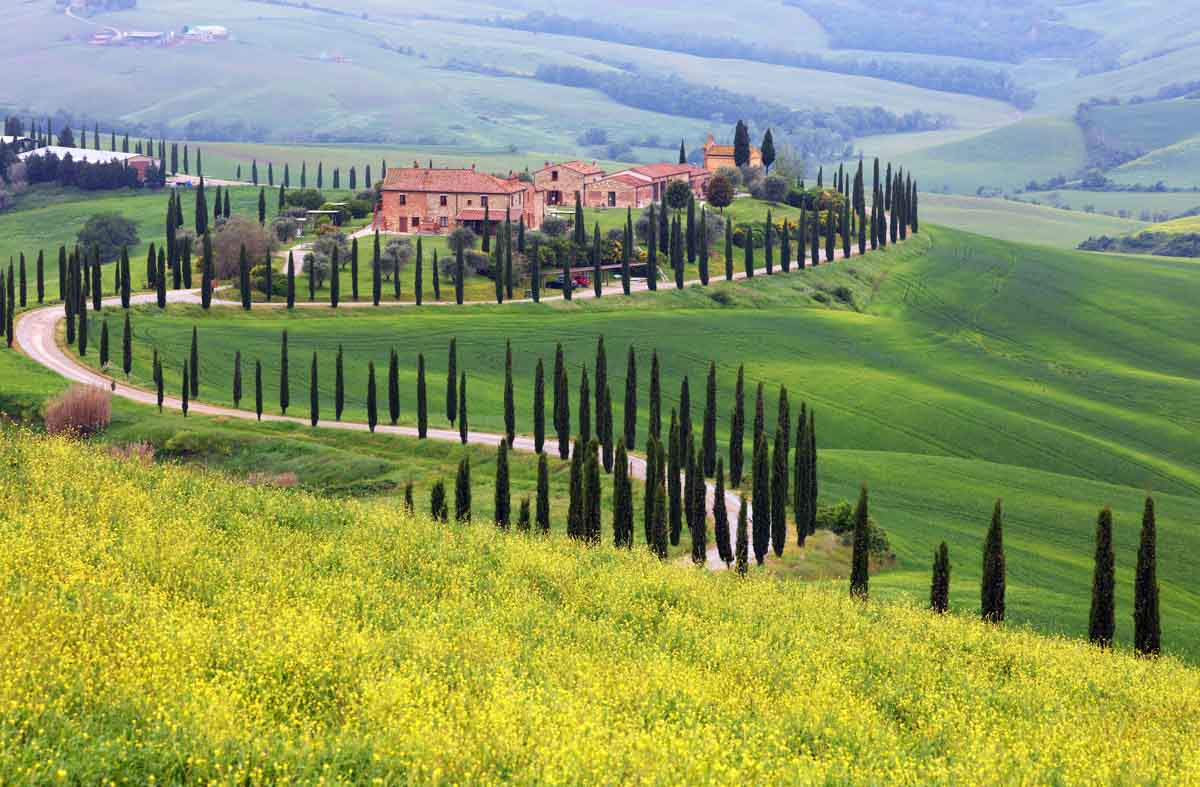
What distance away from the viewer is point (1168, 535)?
251ft

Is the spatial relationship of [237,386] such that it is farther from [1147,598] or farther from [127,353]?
[1147,598]

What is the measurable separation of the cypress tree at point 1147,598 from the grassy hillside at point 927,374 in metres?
2.44

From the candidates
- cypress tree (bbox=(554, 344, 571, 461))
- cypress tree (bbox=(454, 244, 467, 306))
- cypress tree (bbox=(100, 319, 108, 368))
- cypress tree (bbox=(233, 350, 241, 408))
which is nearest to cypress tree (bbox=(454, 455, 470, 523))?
cypress tree (bbox=(554, 344, 571, 461))

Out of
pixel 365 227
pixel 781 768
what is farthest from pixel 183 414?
pixel 365 227

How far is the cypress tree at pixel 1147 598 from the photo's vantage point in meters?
56.0

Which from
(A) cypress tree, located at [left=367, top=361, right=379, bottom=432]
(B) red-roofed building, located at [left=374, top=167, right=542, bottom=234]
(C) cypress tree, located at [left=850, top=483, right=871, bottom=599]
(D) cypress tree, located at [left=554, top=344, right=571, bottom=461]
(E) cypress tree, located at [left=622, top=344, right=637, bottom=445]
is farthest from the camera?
(B) red-roofed building, located at [left=374, top=167, right=542, bottom=234]

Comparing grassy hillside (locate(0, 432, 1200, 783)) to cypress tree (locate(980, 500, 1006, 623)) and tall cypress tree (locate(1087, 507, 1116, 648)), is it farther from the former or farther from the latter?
cypress tree (locate(980, 500, 1006, 623))

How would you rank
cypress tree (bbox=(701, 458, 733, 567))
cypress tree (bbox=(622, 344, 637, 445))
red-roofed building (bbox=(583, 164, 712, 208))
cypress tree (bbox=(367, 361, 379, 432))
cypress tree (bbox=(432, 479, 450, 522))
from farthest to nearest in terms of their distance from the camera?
red-roofed building (bbox=(583, 164, 712, 208)) < cypress tree (bbox=(367, 361, 379, 432)) < cypress tree (bbox=(622, 344, 637, 445)) < cypress tree (bbox=(701, 458, 733, 567)) < cypress tree (bbox=(432, 479, 450, 522))

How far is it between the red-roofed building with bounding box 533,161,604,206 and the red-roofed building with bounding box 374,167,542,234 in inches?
885

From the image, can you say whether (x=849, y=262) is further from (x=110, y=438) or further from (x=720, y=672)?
(x=720, y=672)

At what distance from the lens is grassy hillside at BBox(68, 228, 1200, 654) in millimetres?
76562

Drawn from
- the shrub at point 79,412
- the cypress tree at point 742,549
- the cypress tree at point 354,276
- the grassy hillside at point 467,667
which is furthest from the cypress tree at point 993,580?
the cypress tree at point 354,276

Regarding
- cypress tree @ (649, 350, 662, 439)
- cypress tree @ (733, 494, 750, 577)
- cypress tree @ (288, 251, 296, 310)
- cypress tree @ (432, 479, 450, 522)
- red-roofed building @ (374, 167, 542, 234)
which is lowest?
cypress tree @ (733, 494, 750, 577)

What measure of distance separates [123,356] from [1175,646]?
2783 inches
